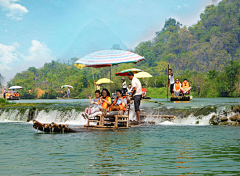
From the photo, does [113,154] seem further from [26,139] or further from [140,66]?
[140,66]

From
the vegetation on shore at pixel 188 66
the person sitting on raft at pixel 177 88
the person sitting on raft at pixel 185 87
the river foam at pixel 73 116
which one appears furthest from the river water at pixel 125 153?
the vegetation on shore at pixel 188 66

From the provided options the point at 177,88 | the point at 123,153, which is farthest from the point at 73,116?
the point at 123,153

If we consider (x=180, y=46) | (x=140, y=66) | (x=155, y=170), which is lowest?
(x=155, y=170)

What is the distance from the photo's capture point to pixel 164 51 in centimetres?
11125

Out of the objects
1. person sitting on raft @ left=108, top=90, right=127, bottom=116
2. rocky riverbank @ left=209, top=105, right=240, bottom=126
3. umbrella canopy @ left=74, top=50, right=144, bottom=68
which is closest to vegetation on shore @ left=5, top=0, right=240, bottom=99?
rocky riverbank @ left=209, top=105, right=240, bottom=126

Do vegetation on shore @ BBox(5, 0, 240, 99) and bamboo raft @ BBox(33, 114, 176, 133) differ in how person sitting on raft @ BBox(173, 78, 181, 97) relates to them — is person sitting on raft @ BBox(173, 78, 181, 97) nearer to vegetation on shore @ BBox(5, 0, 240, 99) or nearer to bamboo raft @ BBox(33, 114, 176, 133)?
bamboo raft @ BBox(33, 114, 176, 133)

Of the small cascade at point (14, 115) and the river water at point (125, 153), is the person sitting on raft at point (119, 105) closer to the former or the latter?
the river water at point (125, 153)

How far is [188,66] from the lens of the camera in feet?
318

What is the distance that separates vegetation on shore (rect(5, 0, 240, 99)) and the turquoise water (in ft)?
118

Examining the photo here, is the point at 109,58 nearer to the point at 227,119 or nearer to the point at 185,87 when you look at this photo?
the point at 227,119

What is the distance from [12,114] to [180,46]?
94398 mm

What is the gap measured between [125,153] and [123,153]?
5cm

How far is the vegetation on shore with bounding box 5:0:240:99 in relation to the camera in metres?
48.7

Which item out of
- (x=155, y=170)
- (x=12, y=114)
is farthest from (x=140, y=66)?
(x=155, y=170)
